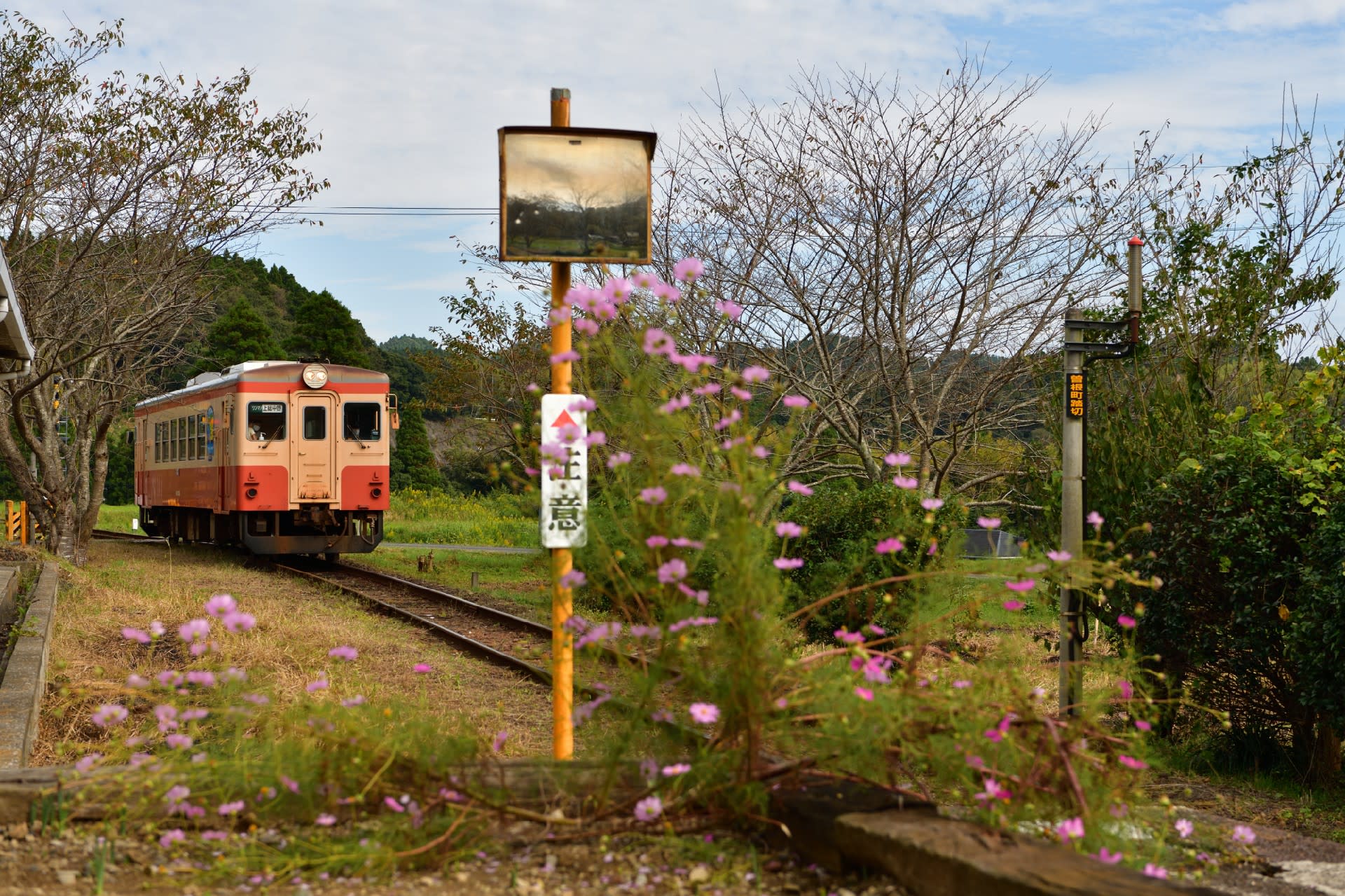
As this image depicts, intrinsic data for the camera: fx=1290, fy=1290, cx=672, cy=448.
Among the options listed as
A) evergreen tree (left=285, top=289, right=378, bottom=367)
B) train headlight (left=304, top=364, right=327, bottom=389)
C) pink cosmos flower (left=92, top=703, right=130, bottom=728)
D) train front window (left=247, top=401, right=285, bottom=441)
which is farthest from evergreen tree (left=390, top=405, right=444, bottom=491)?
pink cosmos flower (left=92, top=703, right=130, bottom=728)

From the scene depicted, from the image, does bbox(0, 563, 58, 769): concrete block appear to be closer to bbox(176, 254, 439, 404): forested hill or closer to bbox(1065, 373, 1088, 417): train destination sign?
bbox(1065, 373, 1088, 417): train destination sign

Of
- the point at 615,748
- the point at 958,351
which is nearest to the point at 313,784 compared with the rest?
the point at 615,748

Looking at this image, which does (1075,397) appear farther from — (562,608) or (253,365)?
(253,365)

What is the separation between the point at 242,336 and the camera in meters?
44.6

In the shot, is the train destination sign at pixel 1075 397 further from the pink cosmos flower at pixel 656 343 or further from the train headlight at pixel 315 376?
the train headlight at pixel 315 376

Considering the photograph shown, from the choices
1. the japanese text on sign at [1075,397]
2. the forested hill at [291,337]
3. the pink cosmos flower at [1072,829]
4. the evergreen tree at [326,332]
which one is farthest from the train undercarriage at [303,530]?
the evergreen tree at [326,332]

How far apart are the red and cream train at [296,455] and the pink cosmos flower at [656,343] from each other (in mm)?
14040

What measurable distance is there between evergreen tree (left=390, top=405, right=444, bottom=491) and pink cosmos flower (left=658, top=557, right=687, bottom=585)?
137ft

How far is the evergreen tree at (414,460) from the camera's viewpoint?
45250 millimetres

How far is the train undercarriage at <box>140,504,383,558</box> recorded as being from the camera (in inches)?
704

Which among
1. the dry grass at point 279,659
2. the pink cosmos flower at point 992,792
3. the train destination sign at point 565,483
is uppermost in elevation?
the train destination sign at point 565,483

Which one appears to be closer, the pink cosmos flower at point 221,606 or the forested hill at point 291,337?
the pink cosmos flower at point 221,606

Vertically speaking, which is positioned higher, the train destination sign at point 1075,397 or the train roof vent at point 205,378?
the train roof vent at point 205,378

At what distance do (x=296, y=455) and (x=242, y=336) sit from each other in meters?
29.1
